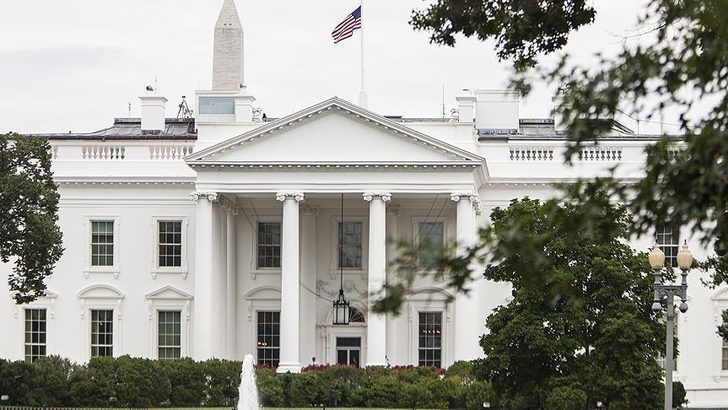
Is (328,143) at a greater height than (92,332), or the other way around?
(328,143)

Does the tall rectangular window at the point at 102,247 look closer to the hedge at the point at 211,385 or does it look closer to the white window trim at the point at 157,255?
the white window trim at the point at 157,255

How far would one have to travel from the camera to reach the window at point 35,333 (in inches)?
2474

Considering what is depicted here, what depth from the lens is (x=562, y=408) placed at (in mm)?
39344

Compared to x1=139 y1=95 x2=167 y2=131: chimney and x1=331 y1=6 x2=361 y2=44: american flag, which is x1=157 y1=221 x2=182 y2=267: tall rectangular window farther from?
x1=331 y1=6 x2=361 y2=44: american flag

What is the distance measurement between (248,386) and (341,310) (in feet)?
22.4

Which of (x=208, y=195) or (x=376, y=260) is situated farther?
(x=208, y=195)

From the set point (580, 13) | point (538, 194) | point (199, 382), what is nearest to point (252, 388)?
point (199, 382)

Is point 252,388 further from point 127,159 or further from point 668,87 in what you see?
point 668,87

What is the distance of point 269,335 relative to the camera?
2509 inches

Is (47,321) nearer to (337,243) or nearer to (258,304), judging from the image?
(258,304)

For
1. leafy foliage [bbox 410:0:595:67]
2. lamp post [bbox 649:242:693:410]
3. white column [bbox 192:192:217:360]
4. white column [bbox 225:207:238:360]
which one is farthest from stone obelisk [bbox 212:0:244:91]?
leafy foliage [bbox 410:0:595:67]

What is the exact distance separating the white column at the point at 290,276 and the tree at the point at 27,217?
10966mm

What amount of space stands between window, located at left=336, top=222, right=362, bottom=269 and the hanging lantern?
4.05 m

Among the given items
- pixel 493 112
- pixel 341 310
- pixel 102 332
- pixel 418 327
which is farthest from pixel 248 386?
pixel 493 112
